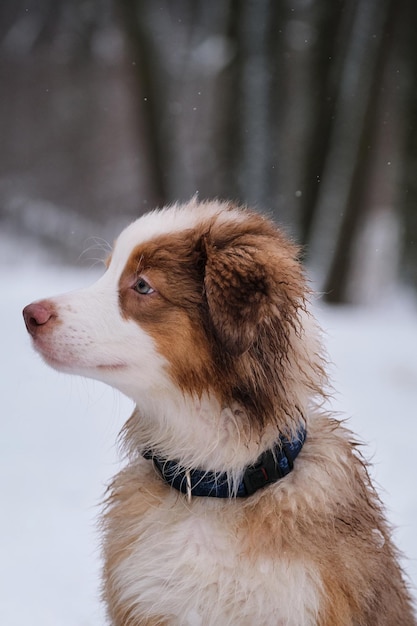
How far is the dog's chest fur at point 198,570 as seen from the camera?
7.43ft

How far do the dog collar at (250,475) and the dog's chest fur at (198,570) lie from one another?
0.03 metres

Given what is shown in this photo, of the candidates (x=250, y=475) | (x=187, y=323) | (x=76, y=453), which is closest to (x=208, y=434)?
(x=250, y=475)

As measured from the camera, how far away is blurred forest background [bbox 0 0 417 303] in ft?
26.7

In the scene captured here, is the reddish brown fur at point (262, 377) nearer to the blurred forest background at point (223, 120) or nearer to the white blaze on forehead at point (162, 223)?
the white blaze on forehead at point (162, 223)

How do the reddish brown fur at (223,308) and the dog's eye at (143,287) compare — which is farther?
the dog's eye at (143,287)

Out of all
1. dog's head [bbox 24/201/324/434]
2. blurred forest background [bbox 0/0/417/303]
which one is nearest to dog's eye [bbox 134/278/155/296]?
dog's head [bbox 24/201/324/434]

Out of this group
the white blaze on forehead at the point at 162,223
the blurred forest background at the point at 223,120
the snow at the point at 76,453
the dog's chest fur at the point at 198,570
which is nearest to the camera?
the dog's chest fur at the point at 198,570

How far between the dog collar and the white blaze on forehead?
2.27 ft

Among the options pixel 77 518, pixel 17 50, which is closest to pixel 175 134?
pixel 17 50

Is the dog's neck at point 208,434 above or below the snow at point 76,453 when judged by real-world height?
above

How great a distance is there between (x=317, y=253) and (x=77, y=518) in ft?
16.5

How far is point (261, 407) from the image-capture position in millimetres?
A: 2395

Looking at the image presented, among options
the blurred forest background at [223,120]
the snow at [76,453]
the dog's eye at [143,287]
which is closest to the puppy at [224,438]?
the dog's eye at [143,287]

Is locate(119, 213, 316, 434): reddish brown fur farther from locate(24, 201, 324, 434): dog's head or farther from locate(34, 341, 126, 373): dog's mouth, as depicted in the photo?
locate(34, 341, 126, 373): dog's mouth
